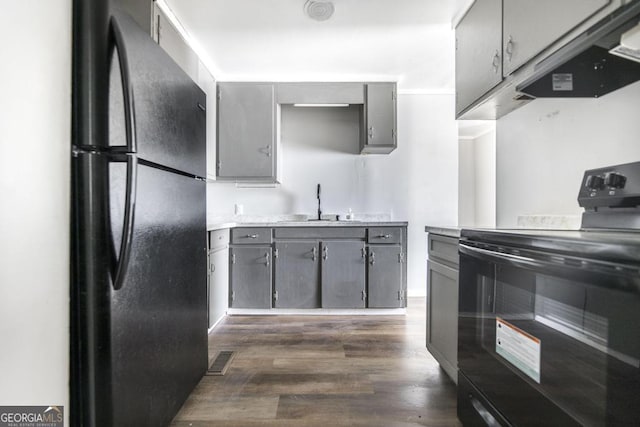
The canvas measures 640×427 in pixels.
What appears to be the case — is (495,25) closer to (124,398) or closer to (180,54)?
(180,54)

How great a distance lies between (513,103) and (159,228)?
199cm

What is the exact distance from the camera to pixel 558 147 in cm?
151

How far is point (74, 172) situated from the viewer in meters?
0.90

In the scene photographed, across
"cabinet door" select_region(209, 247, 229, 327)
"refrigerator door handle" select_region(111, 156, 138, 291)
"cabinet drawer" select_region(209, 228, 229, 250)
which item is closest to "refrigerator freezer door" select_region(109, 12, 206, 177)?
"refrigerator door handle" select_region(111, 156, 138, 291)

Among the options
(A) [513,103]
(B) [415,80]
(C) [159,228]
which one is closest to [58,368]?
(C) [159,228]

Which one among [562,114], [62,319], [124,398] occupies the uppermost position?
[562,114]

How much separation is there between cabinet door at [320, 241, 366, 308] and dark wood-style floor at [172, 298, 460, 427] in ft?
0.89

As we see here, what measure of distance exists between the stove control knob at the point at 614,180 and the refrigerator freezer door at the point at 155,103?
5.53ft

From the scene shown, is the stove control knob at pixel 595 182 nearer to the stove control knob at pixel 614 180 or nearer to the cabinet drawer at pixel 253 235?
the stove control knob at pixel 614 180

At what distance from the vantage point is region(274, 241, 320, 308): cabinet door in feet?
9.21

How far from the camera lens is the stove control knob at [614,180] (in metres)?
1.09

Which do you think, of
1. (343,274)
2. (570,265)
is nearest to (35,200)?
(570,265)

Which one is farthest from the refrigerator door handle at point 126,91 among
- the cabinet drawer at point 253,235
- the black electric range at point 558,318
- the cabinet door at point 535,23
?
the cabinet drawer at point 253,235

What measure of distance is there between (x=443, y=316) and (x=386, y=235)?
1.21m
